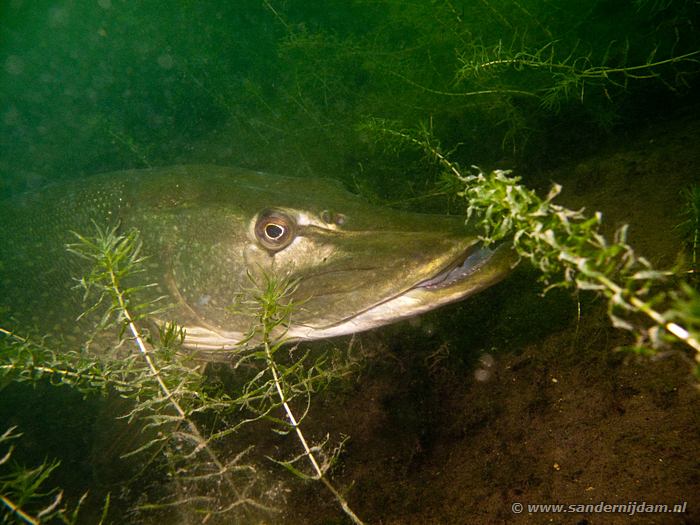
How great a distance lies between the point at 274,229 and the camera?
296 centimetres

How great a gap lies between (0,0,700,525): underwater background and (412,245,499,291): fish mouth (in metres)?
0.94

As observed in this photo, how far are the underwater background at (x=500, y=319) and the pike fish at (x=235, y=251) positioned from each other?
0.90 metres

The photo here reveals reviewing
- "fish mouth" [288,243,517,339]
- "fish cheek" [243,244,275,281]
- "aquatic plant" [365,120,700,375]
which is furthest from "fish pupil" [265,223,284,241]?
"aquatic plant" [365,120,700,375]

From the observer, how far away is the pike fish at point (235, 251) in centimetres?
236

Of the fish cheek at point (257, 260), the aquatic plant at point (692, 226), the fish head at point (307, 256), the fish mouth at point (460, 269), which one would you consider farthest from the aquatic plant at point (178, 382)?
the aquatic plant at point (692, 226)

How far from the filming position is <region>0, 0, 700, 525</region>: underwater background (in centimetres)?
208

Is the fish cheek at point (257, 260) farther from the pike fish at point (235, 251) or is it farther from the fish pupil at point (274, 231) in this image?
the fish pupil at point (274, 231)

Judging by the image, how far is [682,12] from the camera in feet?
14.8

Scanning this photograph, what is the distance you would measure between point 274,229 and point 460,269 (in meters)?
1.42

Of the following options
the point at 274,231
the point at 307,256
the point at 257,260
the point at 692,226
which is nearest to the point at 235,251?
the point at 257,260

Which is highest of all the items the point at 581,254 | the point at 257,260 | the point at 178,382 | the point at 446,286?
the point at 581,254

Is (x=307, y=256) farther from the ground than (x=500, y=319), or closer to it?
farther from the ground

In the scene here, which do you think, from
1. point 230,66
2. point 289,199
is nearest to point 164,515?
point 289,199

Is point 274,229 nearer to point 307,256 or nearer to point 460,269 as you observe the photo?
point 307,256
